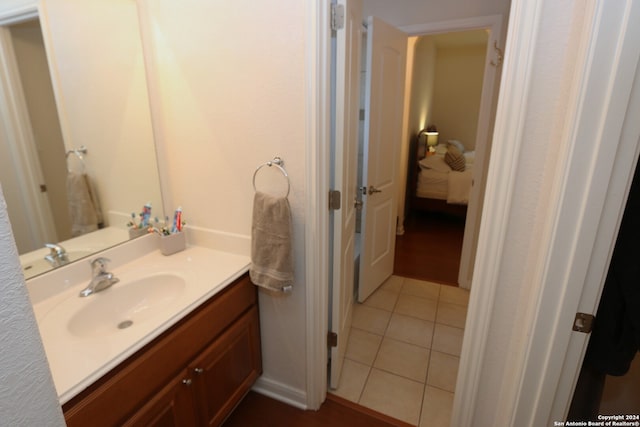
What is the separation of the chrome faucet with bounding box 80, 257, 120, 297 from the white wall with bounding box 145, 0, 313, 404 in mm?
448

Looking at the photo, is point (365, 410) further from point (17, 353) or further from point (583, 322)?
point (17, 353)

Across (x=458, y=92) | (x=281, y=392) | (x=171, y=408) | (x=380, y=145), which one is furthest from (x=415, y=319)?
(x=458, y=92)

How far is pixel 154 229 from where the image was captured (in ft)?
5.10

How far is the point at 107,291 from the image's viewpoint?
1.26m

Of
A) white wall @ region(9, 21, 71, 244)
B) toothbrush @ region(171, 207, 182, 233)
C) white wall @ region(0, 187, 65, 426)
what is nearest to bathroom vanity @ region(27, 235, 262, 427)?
toothbrush @ region(171, 207, 182, 233)

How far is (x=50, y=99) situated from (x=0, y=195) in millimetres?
1026

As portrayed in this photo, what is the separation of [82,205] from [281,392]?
129 cm

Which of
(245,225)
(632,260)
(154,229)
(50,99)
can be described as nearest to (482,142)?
(632,260)

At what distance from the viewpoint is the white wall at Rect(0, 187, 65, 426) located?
17.3 inches

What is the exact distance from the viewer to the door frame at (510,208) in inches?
29.6

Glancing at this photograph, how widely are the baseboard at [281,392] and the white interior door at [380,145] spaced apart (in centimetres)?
102

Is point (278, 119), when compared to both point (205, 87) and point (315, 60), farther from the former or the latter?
point (205, 87)

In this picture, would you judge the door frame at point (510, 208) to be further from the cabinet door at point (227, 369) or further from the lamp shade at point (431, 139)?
the lamp shade at point (431, 139)

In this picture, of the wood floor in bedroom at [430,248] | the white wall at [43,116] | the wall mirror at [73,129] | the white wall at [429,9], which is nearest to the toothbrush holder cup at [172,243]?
the wall mirror at [73,129]
